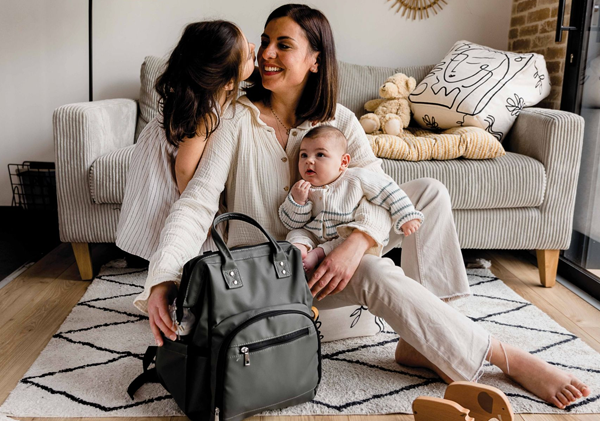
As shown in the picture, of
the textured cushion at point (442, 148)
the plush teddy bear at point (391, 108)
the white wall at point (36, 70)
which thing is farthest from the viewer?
the white wall at point (36, 70)

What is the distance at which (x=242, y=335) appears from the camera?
1.12 meters

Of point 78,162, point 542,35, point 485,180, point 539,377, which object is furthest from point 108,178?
point 542,35

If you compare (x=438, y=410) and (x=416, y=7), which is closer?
(x=438, y=410)

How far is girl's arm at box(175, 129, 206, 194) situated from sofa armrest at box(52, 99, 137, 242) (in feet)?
2.91

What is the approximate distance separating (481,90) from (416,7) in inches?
32.6

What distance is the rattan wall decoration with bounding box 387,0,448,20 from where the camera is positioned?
9.99 ft

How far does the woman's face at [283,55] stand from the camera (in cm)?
138

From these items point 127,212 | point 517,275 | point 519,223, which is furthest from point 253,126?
point 517,275

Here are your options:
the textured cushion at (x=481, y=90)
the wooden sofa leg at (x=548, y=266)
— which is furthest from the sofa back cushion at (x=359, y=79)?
the wooden sofa leg at (x=548, y=266)

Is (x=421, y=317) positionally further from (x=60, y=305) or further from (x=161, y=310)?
(x=60, y=305)

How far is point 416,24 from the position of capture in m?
3.07

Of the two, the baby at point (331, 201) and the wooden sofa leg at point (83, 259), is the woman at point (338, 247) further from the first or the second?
the wooden sofa leg at point (83, 259)

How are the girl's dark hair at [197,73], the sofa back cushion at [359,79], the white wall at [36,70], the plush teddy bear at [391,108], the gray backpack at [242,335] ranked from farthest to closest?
1. the white wall at [36,70]
2. the sofa back cushion at [359,79]
3. the plush teddy bear at [391,108]
4. the girl's dark hair at [197,73]
5. the gray backpack at [242,335]

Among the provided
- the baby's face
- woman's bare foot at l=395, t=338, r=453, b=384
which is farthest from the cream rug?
the baby's face
